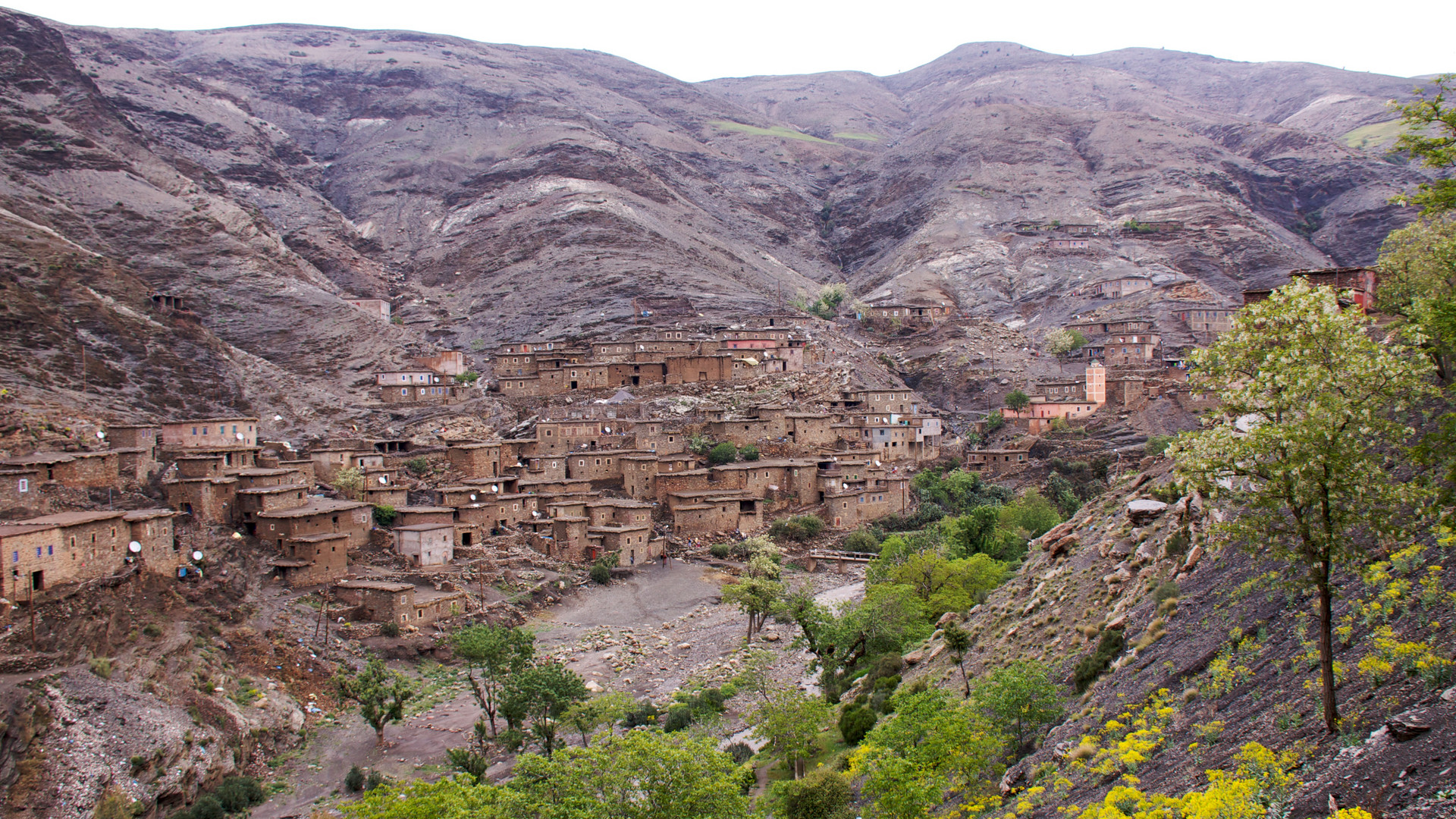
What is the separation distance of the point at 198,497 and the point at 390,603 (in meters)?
10.0

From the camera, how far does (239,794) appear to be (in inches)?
1020

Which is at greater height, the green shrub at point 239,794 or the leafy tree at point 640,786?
the leafy tree at point 640,786

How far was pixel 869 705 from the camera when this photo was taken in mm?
27266

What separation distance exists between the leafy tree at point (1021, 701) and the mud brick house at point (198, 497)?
3443cm

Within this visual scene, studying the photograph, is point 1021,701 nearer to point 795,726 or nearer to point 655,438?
point 795,726

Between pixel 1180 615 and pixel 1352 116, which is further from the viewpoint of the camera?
pixel 1352 116

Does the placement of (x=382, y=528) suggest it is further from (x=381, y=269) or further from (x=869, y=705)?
(x=381, y=269)

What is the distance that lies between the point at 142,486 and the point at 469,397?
33671 mm

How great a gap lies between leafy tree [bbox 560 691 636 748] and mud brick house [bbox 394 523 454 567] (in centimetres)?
1748

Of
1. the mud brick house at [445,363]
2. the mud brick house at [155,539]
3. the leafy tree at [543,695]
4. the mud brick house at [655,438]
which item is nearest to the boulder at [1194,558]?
the leafy tree at [543,695]

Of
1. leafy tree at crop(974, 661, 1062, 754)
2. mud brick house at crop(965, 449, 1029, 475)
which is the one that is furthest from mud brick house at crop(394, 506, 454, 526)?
mud brick house at crop(965, 449, 1029, 475)

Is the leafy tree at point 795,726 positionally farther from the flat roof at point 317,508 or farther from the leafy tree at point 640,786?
the flat roof at point 317,508

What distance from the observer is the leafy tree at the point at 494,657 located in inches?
1236

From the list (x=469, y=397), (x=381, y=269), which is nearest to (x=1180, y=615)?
(x=469, y=397)
